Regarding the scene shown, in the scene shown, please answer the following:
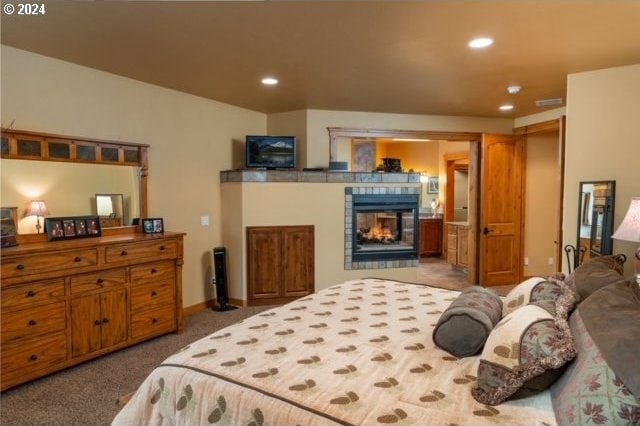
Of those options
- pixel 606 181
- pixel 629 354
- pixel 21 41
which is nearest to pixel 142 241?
pixel 21 41

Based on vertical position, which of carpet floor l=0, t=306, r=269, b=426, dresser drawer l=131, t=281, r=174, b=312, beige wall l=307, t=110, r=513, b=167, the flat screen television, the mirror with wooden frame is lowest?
carpet floor l=0, t=306, r=269, b=426

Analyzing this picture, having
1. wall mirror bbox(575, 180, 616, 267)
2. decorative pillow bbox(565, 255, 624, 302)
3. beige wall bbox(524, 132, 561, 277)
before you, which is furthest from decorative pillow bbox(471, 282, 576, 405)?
beige wall bbox(524, 132, 561, 277)

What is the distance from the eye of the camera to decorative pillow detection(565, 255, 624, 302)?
1.89m

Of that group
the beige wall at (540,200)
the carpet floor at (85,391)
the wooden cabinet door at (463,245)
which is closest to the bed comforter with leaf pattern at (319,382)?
the carpet floor at (85,391)

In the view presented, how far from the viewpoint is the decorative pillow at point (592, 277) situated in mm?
1892

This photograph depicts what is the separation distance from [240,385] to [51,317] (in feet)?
7.32

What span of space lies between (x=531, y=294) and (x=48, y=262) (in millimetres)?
3142

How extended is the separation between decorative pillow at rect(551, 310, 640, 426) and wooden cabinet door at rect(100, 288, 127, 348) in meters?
3.20

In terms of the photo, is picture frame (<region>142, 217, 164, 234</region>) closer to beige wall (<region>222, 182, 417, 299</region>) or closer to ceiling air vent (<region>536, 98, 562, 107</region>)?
beige wall (<region>222, 182, 417, 299</region>)

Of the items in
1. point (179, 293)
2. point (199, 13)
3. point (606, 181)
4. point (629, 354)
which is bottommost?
point (179, 293)

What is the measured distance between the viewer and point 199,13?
2.48 m

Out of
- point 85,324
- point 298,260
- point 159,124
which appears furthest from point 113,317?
point 298,260

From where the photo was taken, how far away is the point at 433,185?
8.97 m

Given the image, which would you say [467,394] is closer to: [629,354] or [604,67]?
[629,354]
